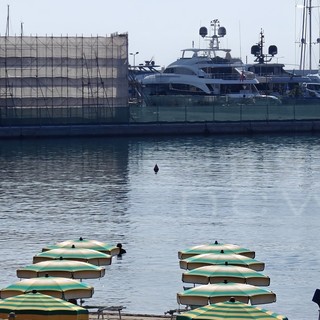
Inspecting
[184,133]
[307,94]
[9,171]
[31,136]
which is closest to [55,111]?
[31,136]

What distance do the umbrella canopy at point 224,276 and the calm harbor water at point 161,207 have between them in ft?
10.6

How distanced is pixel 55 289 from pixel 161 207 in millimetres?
35164

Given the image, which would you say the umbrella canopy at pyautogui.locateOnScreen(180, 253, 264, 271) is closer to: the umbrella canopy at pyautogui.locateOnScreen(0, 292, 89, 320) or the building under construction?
the umbrella canopy at pyautogui.locateOnScreen(0, 292, 89, 320)

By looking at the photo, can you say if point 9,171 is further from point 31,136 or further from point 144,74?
point 144,74

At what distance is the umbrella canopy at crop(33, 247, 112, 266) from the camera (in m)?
45.0

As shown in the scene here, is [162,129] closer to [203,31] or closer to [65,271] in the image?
[203,31]

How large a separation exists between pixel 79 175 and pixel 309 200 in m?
20.7

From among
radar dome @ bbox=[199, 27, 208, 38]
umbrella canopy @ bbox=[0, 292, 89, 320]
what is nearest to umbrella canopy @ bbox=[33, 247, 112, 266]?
umbrella canopy @ bbox=[0, 292, 89, 320]

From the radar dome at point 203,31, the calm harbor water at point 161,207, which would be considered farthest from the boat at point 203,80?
the calm harbor water at point 161,207

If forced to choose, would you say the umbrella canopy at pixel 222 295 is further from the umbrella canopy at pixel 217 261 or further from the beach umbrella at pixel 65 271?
the umbrella canopy at pixel 217 261

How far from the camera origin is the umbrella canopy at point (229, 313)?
33319 mm

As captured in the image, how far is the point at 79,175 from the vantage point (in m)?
91.2

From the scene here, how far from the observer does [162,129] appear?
130375mm

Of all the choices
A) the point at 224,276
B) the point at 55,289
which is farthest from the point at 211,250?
the point at 55,289
